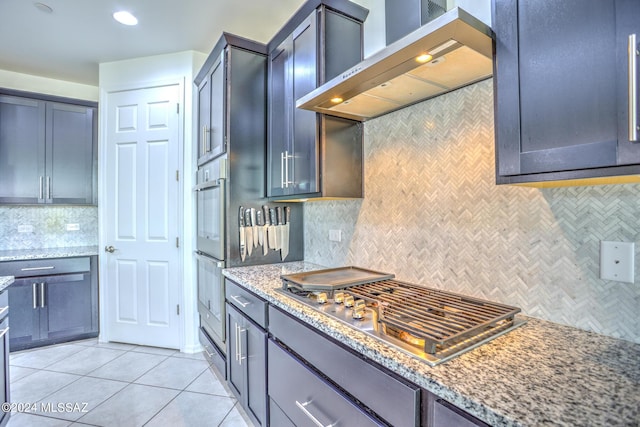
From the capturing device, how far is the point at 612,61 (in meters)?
0.71

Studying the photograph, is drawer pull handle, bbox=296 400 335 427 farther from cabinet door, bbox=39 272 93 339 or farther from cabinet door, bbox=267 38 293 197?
cabinet door, bbox=39 272 93 339

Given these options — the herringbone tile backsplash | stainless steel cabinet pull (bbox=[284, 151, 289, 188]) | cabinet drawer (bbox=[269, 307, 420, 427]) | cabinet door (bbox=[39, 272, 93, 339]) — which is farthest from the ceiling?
cabinet drawer (bbox=[269, 307, 420, 427])

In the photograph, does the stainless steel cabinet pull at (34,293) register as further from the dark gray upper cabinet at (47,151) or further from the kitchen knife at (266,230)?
the kitchen knife at (266,230)

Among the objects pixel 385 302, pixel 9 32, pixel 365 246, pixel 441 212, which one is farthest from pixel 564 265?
pixel 9 32

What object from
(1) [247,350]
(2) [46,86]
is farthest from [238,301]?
(2) [46,86]

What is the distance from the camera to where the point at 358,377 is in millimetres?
959

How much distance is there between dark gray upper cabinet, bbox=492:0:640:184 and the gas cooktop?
0.46 m

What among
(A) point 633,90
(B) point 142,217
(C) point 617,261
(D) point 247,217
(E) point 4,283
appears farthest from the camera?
(B) point 142,217

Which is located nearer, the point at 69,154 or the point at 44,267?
the point at 44,267

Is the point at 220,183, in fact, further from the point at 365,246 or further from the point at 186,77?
the point at 186,77

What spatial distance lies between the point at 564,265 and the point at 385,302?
62cm

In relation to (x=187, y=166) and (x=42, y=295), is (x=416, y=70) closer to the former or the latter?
(x=187, y=166)

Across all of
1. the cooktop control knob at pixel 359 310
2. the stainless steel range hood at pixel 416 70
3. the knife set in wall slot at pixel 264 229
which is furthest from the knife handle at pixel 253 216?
the cooktop control knob at pixel 359 310

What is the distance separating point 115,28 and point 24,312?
267 centimetres
